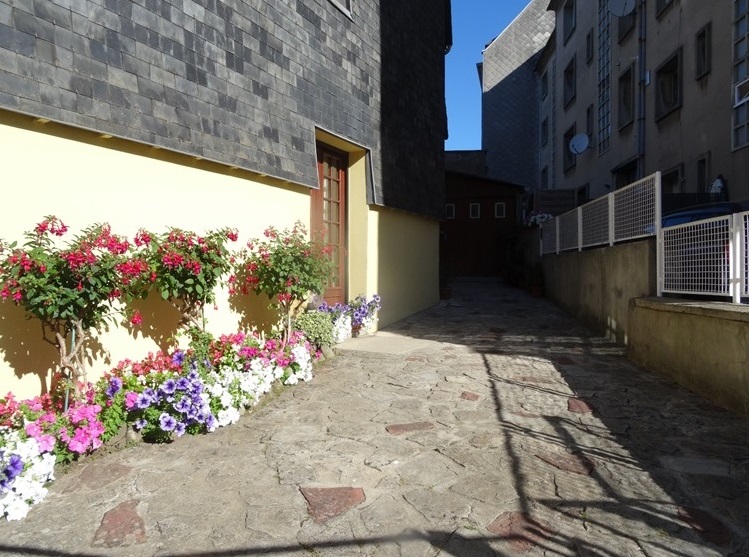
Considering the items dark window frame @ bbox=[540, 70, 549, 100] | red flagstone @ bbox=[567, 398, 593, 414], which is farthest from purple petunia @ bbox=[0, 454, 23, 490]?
dark window frame @ bbox=[540, 70, 549, 100]

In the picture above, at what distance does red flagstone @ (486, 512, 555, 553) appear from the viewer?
2.47 metres

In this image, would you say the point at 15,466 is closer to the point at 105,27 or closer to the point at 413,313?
the point at 105,27

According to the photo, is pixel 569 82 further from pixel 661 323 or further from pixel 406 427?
pixel 406 427

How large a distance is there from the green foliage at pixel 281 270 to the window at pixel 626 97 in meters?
10.7

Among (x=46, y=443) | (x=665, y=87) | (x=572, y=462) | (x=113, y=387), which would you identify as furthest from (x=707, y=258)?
(x=665, y=87)

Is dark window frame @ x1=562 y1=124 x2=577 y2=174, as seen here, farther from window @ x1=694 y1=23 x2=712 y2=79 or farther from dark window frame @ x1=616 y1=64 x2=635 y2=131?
window @ x1=694 y1=23 x2=712 y2=79

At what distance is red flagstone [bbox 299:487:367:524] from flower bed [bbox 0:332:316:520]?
4.00 ft

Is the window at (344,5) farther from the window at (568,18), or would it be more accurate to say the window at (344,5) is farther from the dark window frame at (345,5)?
the window at (568,18)

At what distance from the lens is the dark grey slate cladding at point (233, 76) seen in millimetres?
3477

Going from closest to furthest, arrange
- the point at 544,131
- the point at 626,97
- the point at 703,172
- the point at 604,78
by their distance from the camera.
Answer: the point at 703,172 → the point at 626,97 → the point at 604,78 → the point at 544,131

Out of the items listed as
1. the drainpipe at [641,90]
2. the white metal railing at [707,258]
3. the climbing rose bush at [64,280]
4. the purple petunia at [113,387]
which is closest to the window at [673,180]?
the drainpipe at [641,90]

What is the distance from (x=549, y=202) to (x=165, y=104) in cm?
1322

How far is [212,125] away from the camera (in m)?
4.84

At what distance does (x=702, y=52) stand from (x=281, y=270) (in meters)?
9.35
